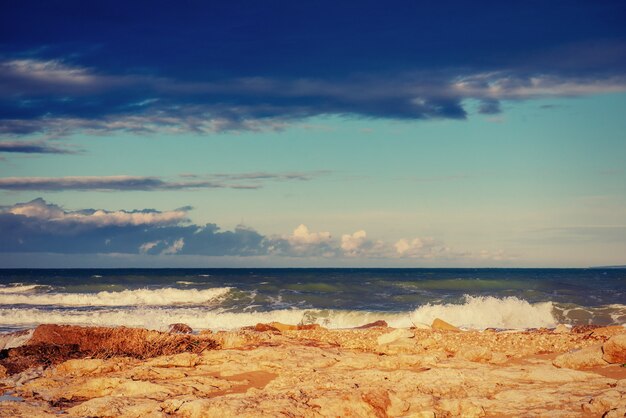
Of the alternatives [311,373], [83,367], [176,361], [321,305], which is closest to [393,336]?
[311,373]

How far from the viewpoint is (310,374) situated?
1029 centimetres

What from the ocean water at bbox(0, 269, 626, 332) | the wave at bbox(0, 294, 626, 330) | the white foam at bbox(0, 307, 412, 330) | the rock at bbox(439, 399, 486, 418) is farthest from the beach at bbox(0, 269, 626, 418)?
the white foam at bbox(0, 307, 412, 330)

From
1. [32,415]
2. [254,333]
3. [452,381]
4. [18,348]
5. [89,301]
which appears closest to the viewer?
[32,415]

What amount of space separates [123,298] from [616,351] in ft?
137

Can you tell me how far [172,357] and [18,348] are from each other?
4.05 meters

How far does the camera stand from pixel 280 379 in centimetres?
1005

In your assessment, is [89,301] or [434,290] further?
[434,290]

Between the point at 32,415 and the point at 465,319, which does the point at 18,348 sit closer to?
the point at 32,415

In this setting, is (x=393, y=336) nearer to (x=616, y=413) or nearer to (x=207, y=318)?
(x=616, y=413)

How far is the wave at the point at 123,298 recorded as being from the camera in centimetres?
4553

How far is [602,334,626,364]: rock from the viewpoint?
10.9m

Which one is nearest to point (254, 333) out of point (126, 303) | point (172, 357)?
point (172, 357)

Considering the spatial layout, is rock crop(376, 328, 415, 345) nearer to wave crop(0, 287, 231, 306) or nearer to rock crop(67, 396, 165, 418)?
rock crop(67, 396, 165, 418)

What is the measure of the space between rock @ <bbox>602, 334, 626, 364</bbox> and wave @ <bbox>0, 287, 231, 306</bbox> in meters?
35.6
